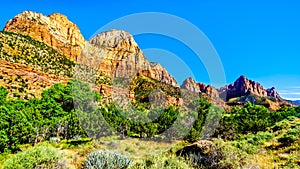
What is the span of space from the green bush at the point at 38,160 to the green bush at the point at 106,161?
1356 mm

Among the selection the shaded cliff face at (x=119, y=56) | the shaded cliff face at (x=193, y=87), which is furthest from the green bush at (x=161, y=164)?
the shaded cliff face at (x=119, y=56)

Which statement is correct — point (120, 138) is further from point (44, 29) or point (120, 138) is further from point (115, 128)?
point (44, 29)

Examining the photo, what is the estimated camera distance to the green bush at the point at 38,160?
425 inches

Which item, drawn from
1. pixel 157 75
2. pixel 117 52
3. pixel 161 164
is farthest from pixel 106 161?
pixel 117 52

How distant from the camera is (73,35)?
149m

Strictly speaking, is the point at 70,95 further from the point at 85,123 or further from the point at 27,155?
the point at 27,155

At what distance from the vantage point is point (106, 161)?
11.8 m

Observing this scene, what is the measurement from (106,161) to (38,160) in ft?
10.00

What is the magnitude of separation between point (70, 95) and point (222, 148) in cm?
3324

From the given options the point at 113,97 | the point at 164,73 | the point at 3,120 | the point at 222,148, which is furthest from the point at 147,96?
the point at 164,73

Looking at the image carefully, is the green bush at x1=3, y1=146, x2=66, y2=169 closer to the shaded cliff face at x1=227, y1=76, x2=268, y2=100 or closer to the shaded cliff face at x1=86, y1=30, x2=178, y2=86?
the shaded cliff face at x1=86, y1=30, x2=178, y2=86

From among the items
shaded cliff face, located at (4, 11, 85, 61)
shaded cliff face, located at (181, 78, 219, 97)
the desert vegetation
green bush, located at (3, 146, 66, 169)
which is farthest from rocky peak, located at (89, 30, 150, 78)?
green bush, located at (3, 146, 66, 169)

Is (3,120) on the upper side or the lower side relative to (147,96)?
lower

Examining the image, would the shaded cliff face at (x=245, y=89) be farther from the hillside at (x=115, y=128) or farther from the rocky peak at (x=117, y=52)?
the hillside at (x=115, y=128)
